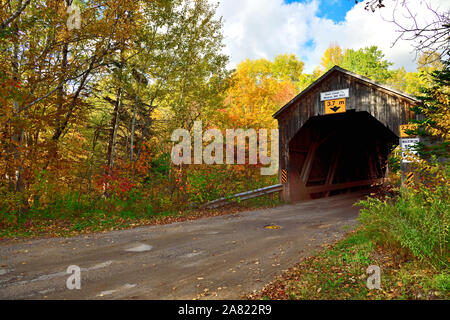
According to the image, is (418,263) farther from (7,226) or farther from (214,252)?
(7,226)

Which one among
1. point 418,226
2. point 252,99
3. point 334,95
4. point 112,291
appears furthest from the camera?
point 252,99

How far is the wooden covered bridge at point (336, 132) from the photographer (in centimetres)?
1141

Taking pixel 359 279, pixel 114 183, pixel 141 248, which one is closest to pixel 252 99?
pixel 114 183

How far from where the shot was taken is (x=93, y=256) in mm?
5457

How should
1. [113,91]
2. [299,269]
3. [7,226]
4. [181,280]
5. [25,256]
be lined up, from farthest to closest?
[113,91]
[7,226]
[25,256]
[299,269]
[181,280]

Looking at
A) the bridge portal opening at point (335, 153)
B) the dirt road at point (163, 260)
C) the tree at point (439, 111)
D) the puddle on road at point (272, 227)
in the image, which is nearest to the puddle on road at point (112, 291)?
the dirt road at point (163, 260)

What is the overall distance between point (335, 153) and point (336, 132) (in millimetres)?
1987

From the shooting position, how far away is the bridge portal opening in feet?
48.6

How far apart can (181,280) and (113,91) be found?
458 inches

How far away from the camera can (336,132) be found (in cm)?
1593

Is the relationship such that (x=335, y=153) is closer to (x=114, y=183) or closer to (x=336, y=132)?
(x=336, y=132)

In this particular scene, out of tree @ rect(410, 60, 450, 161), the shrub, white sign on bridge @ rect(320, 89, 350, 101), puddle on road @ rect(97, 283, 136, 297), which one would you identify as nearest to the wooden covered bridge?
white sign on bridge @ rect(320, 89, 350, 101)

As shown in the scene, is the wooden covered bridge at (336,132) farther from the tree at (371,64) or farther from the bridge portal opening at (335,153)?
the tree at (371,64)
